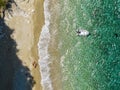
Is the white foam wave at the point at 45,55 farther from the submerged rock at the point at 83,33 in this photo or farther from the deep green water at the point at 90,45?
the submerged rock at the point at 83,33

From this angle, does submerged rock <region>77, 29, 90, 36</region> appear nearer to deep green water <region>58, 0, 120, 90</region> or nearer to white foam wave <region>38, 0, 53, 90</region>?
deep green water <region>58, 0, 120, 90</region>

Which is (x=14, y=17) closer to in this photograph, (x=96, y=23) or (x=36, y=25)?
(x=36, y=25)

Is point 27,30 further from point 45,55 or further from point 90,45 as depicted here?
point 90,45

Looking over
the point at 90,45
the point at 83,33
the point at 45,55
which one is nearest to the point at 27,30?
the point at 45,55

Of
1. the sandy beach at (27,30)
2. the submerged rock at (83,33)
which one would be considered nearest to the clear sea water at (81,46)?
the submerged rock at (83,33)

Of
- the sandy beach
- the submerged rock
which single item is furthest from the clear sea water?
the sandy beach

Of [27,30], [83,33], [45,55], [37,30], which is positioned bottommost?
[45,55]

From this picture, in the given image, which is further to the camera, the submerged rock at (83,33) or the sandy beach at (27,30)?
the sandy beach at (27,30)
